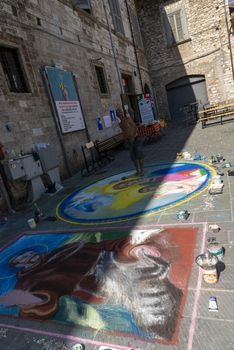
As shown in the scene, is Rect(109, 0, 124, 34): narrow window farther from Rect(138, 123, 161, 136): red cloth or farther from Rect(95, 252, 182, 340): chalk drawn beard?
Rect(95, 252, 182, 340): chalk drawn beard

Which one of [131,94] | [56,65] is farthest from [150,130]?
[56,65]

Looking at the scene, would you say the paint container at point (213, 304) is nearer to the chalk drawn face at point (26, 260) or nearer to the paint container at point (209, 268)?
the paint container at point (209, 268)

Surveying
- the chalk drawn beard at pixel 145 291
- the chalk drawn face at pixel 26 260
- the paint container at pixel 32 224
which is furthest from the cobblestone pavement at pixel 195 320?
the paint container at pixel 32 224

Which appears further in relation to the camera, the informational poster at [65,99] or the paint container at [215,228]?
the informational poster at [65,99]

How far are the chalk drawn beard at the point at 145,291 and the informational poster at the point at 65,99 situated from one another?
22.2 ft

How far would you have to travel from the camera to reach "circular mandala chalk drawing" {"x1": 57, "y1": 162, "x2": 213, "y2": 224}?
17.4 feet

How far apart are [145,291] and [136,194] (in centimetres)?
329

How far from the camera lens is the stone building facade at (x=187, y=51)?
18172 millimetres

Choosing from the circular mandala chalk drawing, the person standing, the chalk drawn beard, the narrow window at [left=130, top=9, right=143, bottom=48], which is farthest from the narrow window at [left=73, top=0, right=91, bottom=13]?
the chalk drawn beard

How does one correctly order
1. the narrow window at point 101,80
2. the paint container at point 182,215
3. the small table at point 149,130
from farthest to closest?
1. the small table at point 149,130
2. the narrow window at point 101,80
3. the paint container at point 182,215

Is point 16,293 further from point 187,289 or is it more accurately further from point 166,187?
point 166,187

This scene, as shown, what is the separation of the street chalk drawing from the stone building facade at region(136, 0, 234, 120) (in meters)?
16.9

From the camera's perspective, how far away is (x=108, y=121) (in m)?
13.3

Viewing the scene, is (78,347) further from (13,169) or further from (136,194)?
(13,169)
